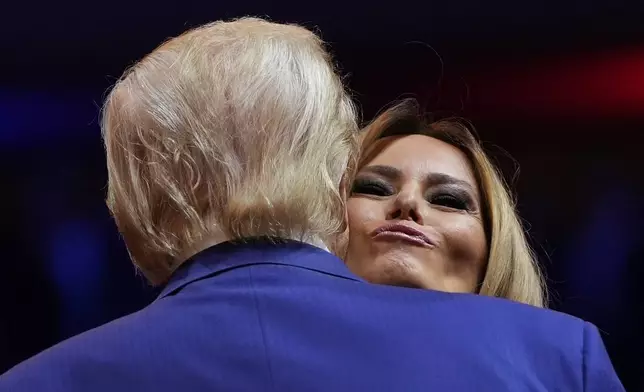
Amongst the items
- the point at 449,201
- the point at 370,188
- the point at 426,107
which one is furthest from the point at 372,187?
the point at 426,107

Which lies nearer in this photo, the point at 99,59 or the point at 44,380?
the point at 44,380

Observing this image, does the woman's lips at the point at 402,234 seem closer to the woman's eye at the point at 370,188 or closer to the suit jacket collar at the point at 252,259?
the woman's eye at the point at 370,188

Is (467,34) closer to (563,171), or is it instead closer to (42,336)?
(563,171)

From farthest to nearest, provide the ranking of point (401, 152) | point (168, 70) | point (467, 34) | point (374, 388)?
point (467, 34) < point (401, 152) < point (168, 70) < point (374, 388)

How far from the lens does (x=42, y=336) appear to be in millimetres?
1736

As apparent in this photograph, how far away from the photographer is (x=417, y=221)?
133cm

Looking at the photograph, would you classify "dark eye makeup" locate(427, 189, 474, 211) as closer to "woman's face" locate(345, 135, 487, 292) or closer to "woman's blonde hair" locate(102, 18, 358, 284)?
"woman's face" locate(345, 135, 487, 292)

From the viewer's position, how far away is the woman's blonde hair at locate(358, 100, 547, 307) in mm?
1398

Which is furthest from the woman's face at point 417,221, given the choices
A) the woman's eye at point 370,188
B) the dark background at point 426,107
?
the dark background at point 426,107

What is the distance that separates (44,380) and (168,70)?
0.24m

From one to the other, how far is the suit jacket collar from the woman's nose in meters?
0.60

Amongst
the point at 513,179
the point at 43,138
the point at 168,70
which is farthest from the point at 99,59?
the point at 168,70

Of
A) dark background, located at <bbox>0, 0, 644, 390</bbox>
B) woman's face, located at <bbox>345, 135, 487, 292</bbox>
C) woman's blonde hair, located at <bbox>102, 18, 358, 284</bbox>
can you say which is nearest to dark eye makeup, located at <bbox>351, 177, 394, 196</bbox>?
woman's face, located at <bbox>345, 135, 487, 292</bbox>

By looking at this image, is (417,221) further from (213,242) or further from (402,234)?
(213,242)
